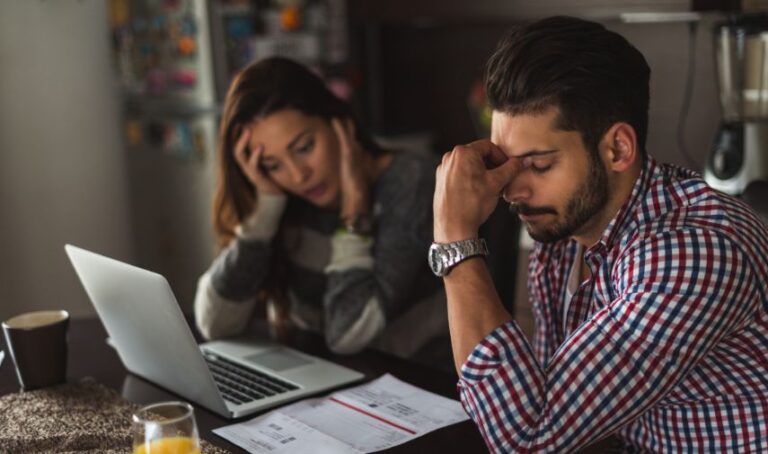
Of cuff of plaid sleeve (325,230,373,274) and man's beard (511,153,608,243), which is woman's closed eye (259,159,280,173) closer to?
cuff of plaid sleeve (325,230,373,274)

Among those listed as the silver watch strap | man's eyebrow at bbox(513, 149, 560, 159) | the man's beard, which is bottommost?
the silver watch strap

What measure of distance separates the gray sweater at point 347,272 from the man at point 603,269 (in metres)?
0.46

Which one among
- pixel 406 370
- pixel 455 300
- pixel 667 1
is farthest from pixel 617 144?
pixel 667 1

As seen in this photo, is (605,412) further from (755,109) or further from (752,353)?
(755,109)

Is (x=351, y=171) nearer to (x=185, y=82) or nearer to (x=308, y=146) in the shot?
(x=308, y=146)

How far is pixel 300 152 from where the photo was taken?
1.89 m

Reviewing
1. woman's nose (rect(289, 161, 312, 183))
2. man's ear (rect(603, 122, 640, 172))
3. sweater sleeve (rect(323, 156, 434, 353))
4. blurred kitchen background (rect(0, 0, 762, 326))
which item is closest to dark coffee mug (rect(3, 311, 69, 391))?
sweater sleeve (rect(323, 156, 434, 353))

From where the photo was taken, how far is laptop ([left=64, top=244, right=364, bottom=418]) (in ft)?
4.26

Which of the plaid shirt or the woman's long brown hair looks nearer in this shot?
the plaid shirt

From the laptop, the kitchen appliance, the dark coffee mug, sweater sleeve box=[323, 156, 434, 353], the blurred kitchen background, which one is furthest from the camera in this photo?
the blurred kitchen background

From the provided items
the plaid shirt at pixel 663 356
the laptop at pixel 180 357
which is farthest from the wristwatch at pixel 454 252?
the laptop at pixel 180 357

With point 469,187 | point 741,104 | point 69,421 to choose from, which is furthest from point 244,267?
point 741,104

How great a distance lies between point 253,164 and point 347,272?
1.04 ft

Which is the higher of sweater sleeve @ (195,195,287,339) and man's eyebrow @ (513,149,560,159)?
man's eyebrow @ (513,149,560,159)
